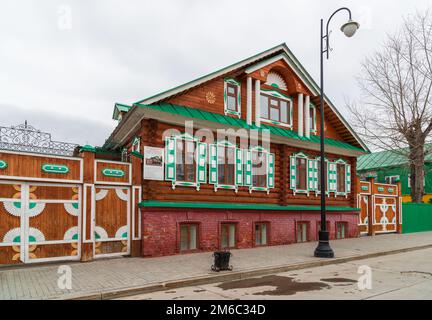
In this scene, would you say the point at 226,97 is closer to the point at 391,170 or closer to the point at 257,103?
the point at 257,103

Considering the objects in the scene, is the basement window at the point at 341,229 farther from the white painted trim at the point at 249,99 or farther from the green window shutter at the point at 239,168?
the white painted trim at the point at 249,99

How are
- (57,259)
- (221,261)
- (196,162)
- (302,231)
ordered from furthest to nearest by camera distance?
(302,231) → (196,162) → (57,259) → (221,261)

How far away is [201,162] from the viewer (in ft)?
47.8

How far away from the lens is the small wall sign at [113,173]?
1258 centimetres

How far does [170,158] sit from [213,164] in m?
2.09

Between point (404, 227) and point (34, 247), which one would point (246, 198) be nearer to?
point (34, 247)

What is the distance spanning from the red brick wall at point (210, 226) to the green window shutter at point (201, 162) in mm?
1354

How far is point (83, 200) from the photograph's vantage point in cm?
1198

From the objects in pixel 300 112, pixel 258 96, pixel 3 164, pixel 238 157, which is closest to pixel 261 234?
pixel 238 157

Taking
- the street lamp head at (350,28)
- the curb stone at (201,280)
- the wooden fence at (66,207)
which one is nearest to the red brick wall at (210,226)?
the wooden fence at (66,207)

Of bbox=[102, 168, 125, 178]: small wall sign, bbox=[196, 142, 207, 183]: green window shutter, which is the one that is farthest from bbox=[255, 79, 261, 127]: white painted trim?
bbox=[102, 168, 125, 178]: small wall sign

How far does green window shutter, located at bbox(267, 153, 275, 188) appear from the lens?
666 inches

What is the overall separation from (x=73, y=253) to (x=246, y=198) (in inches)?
301
